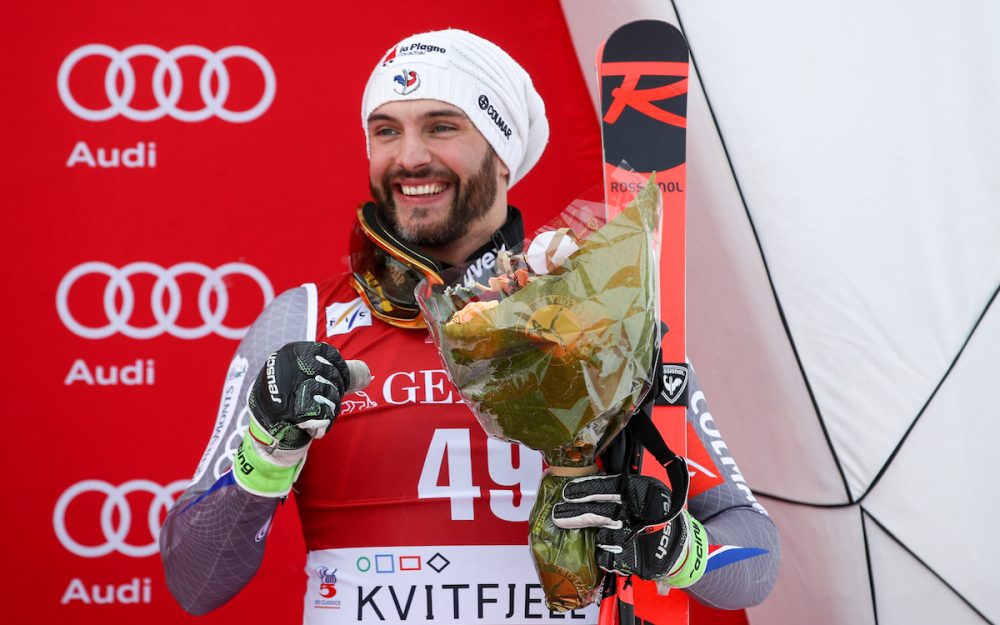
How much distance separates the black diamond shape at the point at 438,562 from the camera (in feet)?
5.31

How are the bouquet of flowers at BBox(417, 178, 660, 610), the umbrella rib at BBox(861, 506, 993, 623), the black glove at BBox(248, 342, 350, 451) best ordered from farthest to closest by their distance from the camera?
1. the umbrella rib at BBox(861, 506, 993, 623)
2. the black glove at BBox(248, 342, 350, 451)
3. the bouquet of flowers at BBox(417, 178, 660, 610)

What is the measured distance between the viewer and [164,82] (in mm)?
2623

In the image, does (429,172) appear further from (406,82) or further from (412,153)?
(406,82)

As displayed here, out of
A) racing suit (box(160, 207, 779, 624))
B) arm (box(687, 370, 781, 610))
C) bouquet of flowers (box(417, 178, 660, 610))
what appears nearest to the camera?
bouquet of flowers (box(417, 178, 660, 610))

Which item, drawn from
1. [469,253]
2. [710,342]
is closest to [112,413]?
[469,253]

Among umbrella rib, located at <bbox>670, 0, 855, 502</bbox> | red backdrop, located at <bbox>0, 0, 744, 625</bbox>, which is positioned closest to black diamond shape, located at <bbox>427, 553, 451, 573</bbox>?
umbrella rib, located at <bbox>670, 0, 855, 502</bbox>

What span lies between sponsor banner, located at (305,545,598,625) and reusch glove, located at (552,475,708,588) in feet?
1.23

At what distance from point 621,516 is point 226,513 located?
585mm

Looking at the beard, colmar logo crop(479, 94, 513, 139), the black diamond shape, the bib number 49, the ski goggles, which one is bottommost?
the black diamond shape

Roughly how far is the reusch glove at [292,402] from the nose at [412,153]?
1.38 ft

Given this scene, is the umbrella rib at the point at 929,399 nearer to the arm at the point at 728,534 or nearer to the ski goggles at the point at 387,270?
the arm at the point at 728,534

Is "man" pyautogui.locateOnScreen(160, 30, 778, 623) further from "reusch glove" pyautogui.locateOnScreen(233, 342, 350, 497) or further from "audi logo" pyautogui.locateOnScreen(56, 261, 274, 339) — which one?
"audi logo" pyautogui.locateOnScreen(56, 261, 274, 339)

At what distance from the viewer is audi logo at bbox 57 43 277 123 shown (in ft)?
8.53

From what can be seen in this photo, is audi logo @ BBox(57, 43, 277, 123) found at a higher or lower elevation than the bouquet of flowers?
higher
